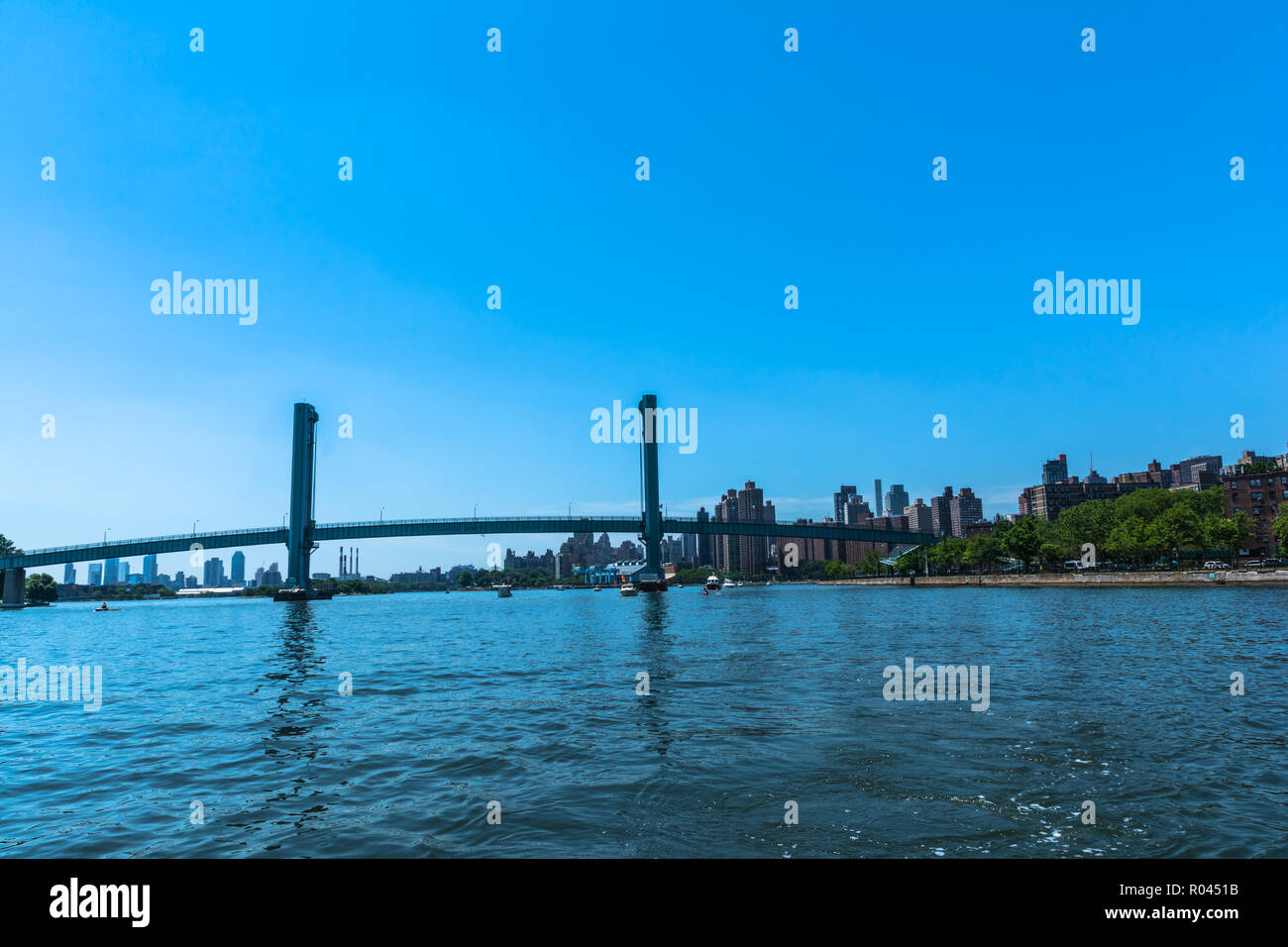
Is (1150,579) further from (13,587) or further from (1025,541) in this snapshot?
(13,587)

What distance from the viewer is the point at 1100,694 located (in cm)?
1491

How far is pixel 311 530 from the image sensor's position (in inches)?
4803

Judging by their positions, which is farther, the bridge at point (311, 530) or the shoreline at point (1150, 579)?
the bridge at point (311, 530)

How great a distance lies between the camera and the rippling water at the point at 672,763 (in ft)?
24.1

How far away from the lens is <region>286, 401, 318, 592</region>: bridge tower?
117938 millimetres

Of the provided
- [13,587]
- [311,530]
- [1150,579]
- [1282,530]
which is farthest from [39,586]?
[1282,530]

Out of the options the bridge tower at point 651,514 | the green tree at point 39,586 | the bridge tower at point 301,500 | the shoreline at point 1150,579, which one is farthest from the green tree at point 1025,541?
the green tree at point 39,586

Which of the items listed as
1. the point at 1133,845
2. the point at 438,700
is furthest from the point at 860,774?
the point at 438,700

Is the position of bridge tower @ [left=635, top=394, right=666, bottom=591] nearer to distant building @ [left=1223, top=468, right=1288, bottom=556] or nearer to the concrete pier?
distant building @ [left=1223, top=468, right=1288, bottom=556]

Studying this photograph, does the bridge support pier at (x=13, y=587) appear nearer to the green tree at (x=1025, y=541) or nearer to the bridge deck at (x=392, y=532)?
the bridge deck at (x=392, y=532)

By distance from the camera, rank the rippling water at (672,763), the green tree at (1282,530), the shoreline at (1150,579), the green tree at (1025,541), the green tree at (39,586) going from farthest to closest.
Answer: the green tree at (39,586) → the green tree at (1025,541) → the green tree at (1282,530) → the shoreline at (1150,579) → the rippling water at (672,763)
